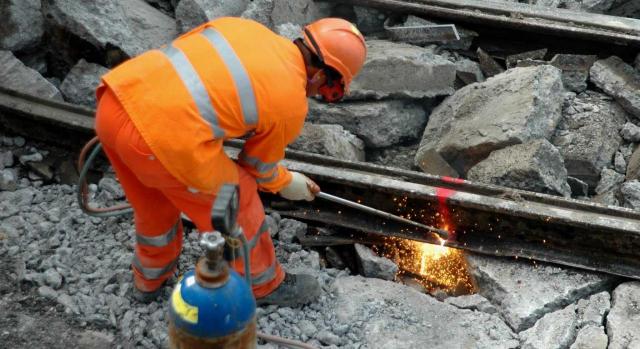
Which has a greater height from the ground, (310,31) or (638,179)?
(310,31)

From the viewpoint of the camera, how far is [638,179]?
195 inches

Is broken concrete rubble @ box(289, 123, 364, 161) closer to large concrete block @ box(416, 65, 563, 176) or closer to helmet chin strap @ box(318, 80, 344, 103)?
large concrete block @ box(416, 65, 563, 176)

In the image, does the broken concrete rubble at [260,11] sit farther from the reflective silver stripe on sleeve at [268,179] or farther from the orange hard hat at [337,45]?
the reflective silver stripe on sleeve at [268,179]

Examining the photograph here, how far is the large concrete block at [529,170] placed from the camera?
4.45 metres

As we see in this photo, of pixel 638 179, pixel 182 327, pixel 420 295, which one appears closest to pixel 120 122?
pixel 182 327

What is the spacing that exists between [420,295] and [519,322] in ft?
1.92

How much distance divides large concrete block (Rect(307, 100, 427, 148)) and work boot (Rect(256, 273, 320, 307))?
193 centimetres

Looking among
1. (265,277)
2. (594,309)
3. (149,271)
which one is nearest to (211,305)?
(265,277)

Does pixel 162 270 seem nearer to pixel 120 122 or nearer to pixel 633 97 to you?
pixel 120 122

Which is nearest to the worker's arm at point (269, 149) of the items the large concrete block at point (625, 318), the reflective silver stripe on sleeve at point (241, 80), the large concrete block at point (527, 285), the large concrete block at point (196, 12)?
the reflective silver stripe on sleeve at point (241, 80)

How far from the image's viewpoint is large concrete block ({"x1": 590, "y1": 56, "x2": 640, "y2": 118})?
5688 millimetres

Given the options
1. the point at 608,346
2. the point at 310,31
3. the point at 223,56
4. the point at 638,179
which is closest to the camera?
the point at 223,56

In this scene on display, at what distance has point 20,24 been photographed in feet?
17.5

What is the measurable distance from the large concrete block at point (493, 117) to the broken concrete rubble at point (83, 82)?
Answer: 2.60 metres
